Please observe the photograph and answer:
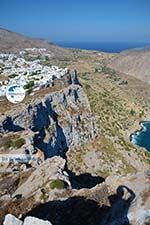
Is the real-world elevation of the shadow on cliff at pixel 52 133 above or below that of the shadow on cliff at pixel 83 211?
below

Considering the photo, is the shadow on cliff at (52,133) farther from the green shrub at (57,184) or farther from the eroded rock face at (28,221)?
the eroded rock face at (28,221)

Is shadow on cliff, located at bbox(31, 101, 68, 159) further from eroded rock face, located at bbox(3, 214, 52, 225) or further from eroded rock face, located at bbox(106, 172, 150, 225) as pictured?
eroded rock face, located at bbox(3, 214, 52, 225)

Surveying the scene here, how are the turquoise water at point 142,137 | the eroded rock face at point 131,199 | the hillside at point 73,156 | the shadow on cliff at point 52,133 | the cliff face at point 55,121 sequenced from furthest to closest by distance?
the turquoise water at point 142,137 < the shadow on cliff at point 52,133 < the cliff face at point 55,121 < the hillside at point 73,156 < the eroded rock face at point 131,199

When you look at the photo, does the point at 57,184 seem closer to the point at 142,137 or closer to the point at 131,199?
the point at 131,199

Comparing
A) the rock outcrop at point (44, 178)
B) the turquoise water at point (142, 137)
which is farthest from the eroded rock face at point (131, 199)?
the turquoise water at point (142, 137)

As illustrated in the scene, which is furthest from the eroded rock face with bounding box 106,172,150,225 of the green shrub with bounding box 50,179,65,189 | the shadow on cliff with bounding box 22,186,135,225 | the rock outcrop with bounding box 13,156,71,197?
the rock outcrop with bounding box 13,156,71,197

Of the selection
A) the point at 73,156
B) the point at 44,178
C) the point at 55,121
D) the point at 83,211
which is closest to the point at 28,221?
the point at 83,211

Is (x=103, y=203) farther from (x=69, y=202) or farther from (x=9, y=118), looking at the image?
(x=9, y=118)
